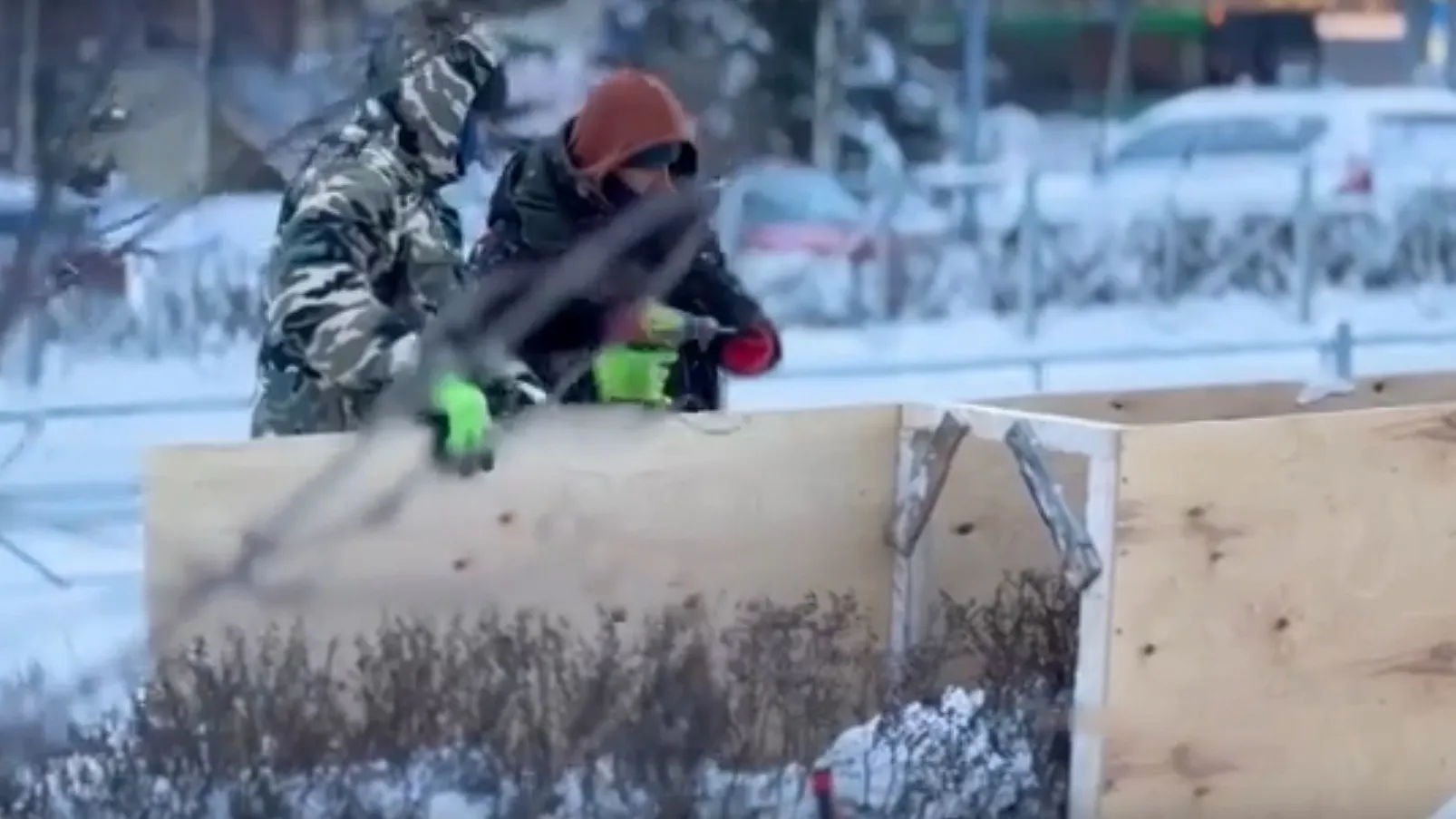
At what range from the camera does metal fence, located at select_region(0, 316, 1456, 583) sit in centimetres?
379

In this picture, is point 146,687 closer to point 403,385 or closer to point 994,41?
point 403,385

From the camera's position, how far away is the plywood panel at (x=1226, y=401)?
4781 mm

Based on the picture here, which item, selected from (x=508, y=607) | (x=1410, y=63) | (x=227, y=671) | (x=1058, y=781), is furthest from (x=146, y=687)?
(x=1410, y=63)

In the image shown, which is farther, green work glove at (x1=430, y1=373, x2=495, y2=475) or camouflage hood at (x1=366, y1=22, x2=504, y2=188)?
camouflage hood at (x1=366, y1=22, x2=504, y2=188)

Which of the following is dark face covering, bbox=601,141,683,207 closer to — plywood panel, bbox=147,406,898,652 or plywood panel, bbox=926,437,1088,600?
plywood panel, bbox=147,406,898,652

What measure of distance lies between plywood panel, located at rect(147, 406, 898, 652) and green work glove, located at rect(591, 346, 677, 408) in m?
0.13

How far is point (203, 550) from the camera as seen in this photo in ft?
12.5

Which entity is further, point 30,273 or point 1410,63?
point 1410,63

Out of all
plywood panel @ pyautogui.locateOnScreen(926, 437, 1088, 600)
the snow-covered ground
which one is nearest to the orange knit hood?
plywood panel @ pyautogui.locateOnScreen(926, 437, 1088, 600)

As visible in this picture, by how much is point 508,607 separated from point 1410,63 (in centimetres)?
1451

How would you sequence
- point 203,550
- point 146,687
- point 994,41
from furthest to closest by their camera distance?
point 994,41 < point 203,550 < point 146,687

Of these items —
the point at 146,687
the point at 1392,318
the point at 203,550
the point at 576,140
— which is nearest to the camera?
the point at 146,687

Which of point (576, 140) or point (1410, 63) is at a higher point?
point (1410, 63)

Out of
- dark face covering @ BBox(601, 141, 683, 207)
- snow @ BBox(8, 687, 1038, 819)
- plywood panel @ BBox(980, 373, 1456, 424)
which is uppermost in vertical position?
dark face covering @ BBox(601, 141, 683, 207)
